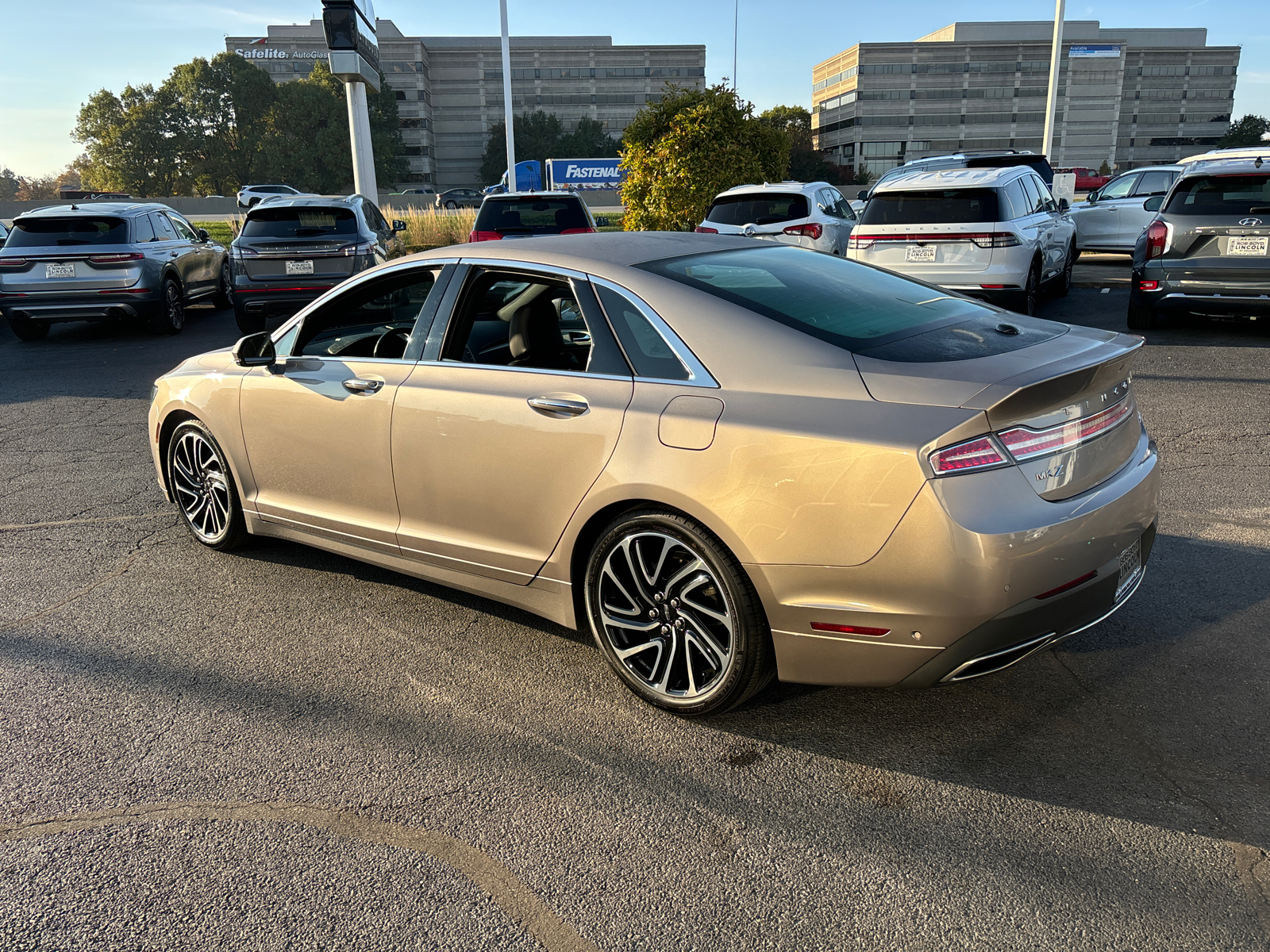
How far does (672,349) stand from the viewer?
126 inches

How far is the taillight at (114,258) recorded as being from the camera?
12125 millimetres

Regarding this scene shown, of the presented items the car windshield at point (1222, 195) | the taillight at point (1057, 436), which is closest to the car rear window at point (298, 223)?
the car windshield at point (1222, 195)

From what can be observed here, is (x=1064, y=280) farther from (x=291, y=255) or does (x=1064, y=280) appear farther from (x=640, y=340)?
(x=640, y=340)

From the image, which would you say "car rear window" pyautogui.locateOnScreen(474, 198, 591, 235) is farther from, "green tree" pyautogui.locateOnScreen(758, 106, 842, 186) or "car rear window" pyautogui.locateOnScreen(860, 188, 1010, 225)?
"green tree" pyautogui.locateOnScreen(758, 106, 842, 186)

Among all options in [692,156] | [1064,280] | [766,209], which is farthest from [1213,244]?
[692,156]

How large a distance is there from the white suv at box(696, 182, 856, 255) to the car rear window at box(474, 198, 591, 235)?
72.0 inches

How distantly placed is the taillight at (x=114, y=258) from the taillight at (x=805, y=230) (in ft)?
27.9

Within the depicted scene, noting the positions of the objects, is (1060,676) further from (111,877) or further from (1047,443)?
(111,877)

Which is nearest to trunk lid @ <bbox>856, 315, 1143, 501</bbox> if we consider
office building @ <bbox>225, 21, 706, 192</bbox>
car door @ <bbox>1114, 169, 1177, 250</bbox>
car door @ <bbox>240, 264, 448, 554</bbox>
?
car door @ <bbox>240, 264, 448, 554</bbox>

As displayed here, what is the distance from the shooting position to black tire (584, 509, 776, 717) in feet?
9.88

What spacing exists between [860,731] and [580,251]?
2.02 meters

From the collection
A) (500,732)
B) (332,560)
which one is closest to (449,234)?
(332,560)

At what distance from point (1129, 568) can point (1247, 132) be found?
12268cm

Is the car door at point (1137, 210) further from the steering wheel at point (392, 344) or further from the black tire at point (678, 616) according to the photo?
the black tire at point (678, 616)
